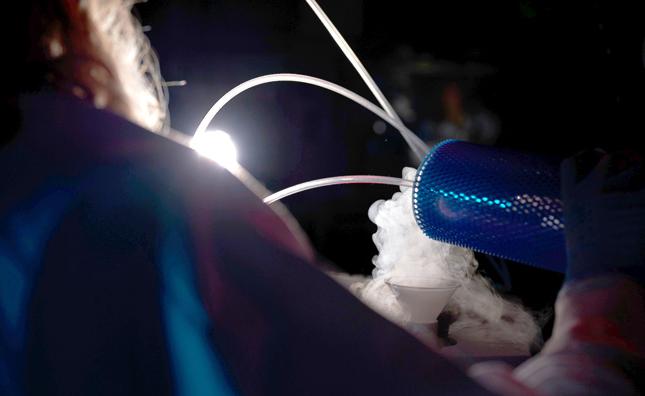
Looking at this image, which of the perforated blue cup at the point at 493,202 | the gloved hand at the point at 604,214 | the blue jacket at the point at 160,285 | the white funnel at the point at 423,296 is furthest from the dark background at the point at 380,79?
the blue jacket at the point at 160,285

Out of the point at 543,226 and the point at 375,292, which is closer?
the point at 543,226

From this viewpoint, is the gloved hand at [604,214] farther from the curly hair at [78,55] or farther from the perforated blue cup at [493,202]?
the curly hair at [78,55]

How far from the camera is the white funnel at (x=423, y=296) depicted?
3.30 ft

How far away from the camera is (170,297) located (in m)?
0.30

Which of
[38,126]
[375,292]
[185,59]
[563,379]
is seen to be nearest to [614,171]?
[563,379]

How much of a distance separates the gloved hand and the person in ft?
0.27

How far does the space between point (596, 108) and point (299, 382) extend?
1.41m

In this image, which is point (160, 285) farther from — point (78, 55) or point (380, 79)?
point (380, 79)

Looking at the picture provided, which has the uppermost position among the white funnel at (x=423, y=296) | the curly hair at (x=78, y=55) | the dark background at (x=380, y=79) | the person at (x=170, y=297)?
the dark background at (x=380, y=79)

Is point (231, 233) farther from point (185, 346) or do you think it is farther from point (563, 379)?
point (563, 379)

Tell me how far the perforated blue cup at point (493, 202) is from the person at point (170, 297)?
0.80ft

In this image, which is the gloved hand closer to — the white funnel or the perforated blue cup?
the perforated blue cup

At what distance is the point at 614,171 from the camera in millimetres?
470

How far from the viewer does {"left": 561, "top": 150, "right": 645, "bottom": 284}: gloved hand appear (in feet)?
1.36
